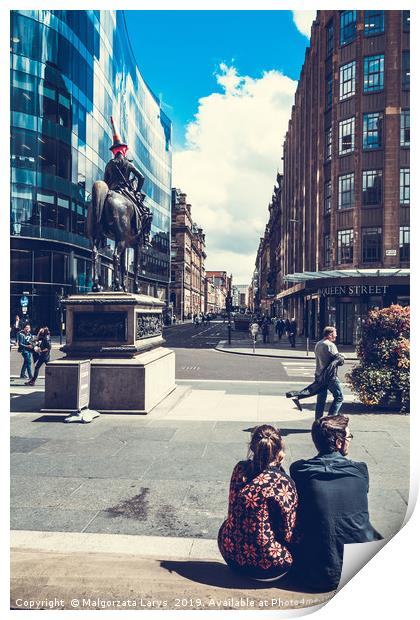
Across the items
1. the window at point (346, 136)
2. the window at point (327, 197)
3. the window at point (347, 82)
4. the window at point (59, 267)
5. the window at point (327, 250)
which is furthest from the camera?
the window at point (327, 197)

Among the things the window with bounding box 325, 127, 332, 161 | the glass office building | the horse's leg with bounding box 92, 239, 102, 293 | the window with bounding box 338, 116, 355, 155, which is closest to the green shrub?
the horse's leg with bounding box 92, 239, 102, 293

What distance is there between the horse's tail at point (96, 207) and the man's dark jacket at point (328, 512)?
6742mm

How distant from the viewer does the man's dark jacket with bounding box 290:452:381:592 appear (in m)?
3.08

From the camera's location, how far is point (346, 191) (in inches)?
1180

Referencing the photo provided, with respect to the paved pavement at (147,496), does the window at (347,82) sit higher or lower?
higher

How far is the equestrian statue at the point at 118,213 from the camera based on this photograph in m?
8.64

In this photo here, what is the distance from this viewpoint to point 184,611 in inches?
131

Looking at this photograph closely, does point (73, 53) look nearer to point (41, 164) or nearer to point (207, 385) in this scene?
point (41, 164)

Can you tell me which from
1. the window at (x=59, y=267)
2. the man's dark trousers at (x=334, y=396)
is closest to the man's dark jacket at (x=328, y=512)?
the window at (x=59, y=267)

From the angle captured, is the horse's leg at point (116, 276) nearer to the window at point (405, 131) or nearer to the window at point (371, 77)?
the window at point (405, 131)

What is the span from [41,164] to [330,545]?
4215 millimetres

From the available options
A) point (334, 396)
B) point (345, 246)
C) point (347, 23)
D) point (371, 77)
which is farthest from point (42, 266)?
point (345, 246)

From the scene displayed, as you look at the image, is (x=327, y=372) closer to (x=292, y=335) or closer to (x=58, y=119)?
(x=58, y=119)

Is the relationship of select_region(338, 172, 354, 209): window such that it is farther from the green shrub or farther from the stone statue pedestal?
the stone statue pedestal
